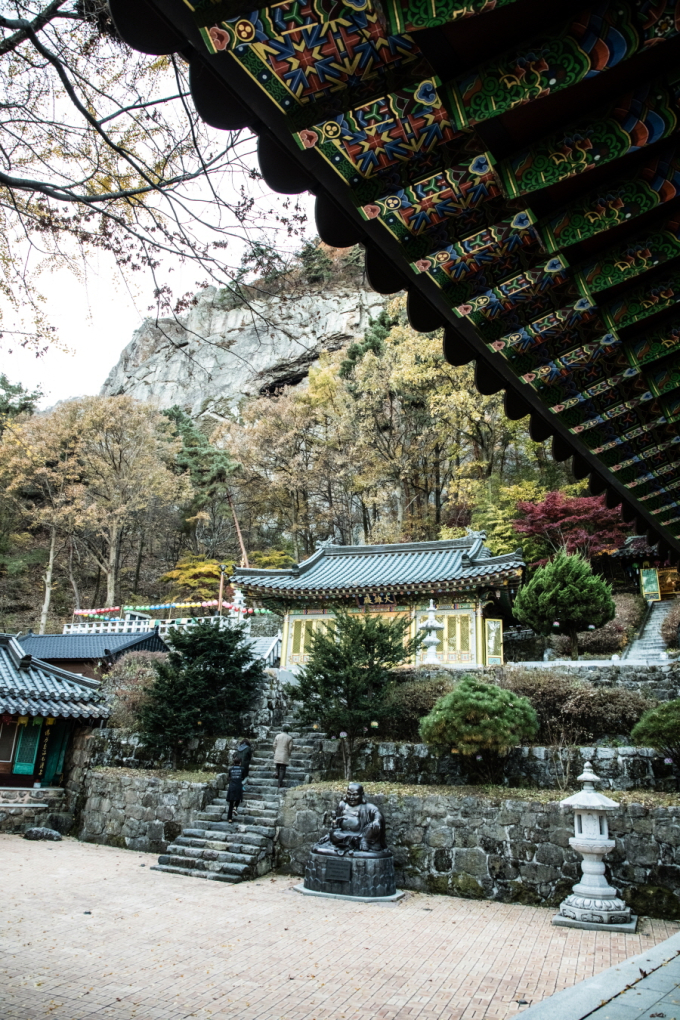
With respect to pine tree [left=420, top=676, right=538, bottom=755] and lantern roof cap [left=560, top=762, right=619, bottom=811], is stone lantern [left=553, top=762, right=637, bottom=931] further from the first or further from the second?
pine tree [left=420, top=676, right=538, bottom=755]

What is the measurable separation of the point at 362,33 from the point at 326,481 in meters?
28.5

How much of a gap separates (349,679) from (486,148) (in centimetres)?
1124

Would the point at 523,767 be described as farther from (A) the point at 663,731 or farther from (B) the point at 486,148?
(B) the point at 486,148

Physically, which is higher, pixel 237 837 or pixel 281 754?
pixel 281 754

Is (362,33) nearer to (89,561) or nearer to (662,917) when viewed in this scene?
(662,917)

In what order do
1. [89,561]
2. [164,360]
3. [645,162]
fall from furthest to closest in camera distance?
1. [164,360]
2. [89,561]
3. [645,162]

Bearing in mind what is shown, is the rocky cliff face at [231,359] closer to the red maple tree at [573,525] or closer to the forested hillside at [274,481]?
the forested hillside at [274,481]

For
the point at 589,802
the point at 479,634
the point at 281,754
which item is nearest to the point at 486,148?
the point at 589,802

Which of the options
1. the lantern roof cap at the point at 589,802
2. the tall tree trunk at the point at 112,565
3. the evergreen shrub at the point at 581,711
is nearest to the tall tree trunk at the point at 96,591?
the tall tree trunk at the point at 112,565

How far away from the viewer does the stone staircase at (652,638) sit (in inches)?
707

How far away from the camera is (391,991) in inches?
219

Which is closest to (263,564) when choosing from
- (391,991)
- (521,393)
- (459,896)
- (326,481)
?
(326,481)

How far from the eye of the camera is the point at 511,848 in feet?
29.2

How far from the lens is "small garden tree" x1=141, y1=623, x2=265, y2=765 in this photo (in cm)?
1339
